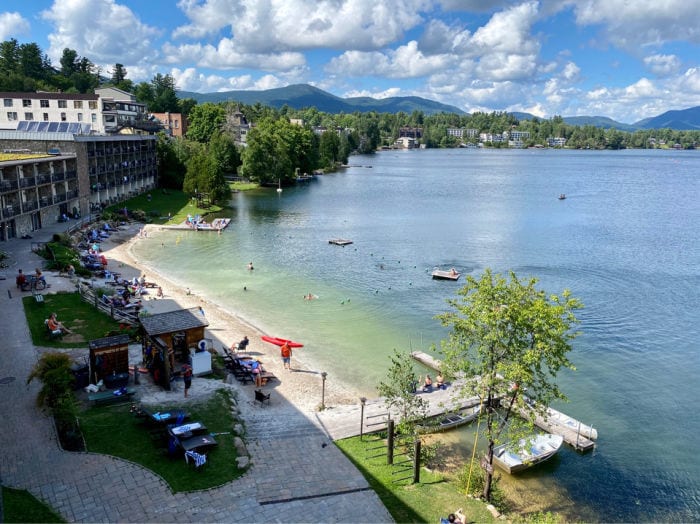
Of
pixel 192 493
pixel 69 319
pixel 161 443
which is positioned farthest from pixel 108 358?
pixel 69 319

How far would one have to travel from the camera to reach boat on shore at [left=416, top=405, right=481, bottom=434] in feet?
87.5

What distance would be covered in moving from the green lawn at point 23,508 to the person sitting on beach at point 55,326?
1541 cm

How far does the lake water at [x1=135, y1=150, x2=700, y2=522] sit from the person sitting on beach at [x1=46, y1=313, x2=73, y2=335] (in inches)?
534

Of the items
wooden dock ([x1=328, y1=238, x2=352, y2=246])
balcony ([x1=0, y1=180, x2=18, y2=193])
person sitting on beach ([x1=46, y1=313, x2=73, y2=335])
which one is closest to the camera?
person sitting on beach ([x1=46, y1=313, x2=73, y2=335])

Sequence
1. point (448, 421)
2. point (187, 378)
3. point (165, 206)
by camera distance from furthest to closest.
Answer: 1. point (165, 206)
2. point (448, 421)
3. point (187, 378)

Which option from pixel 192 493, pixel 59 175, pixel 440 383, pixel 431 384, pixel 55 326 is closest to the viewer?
pixel 192 493

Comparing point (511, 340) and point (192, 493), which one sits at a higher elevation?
point (511, 340)

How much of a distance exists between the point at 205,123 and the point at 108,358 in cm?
12767

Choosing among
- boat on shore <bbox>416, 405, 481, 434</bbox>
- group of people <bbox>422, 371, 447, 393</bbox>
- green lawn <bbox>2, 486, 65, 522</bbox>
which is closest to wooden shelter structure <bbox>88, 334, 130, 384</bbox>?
green lawn <bbox>2, 486, 65, 522</bbox>

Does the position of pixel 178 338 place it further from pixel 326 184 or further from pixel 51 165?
pixel 326 184

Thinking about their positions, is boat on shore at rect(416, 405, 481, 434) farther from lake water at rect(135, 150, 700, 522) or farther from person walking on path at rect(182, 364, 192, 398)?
person walking on path at rect(182, 364, 192, 398)

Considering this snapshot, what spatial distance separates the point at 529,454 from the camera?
79.8 feet

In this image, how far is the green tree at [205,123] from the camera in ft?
472

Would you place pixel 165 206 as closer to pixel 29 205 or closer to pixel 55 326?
pixel 29 205
